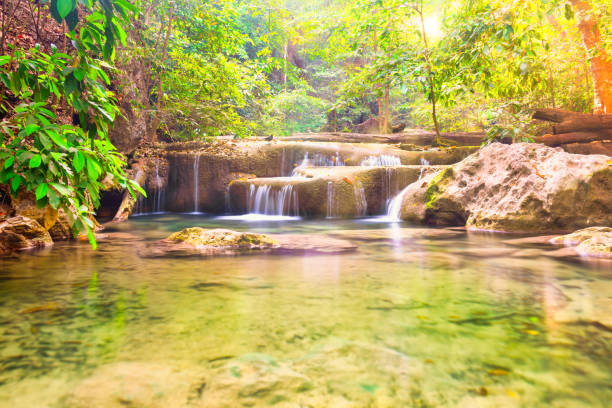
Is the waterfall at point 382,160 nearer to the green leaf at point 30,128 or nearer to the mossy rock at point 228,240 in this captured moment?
the mossy rock at point 228,240

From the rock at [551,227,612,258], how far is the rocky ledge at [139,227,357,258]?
7.32 ft

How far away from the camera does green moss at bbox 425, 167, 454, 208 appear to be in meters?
6.10

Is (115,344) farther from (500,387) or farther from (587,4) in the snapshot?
(587,4)

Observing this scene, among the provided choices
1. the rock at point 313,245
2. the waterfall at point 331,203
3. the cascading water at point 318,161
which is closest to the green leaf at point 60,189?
the rock at point 313,245

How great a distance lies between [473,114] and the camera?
53.3 feet

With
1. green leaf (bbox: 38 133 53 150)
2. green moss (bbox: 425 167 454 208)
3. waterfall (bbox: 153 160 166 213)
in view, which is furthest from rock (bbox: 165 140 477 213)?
green leaf (bbox: 38 133 53 150)

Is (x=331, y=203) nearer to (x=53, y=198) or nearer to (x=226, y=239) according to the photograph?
(x=226, y=239)

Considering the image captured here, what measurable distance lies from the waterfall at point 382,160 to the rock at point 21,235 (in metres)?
8.90

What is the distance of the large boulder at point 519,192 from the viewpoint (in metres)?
4.61

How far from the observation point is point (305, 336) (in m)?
1.51

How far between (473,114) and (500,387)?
1754cm

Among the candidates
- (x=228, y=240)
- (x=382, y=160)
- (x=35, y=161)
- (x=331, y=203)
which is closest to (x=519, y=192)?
(x=331, y=203)

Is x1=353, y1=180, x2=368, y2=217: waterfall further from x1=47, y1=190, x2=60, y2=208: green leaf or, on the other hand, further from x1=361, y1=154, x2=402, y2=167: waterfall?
x1=47, y1=190, x2=60, y2=208: green leaf

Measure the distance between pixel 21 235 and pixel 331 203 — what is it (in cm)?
570
